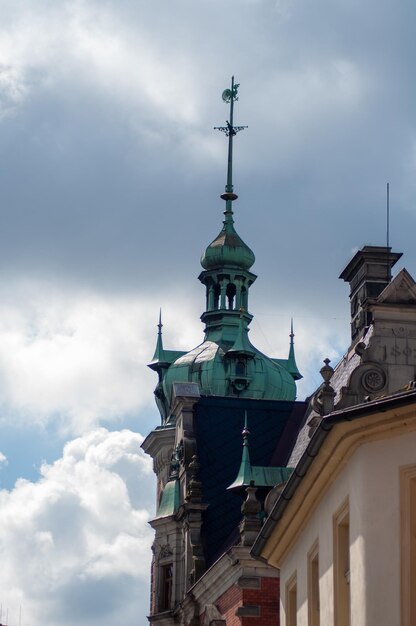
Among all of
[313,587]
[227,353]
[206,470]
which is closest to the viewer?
[313,587]

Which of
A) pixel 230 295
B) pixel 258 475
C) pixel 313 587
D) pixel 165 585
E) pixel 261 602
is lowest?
pixel 313 587

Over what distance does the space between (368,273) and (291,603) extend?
68.8ft

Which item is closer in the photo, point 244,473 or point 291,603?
point 291,603

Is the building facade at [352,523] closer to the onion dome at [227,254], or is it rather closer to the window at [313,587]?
the window at [313,587]

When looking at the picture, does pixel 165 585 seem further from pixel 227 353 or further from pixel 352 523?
pixel 352 523

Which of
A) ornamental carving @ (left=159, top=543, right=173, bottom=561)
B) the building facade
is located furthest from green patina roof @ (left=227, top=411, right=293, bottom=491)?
the building facade

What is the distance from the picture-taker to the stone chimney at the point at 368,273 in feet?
171

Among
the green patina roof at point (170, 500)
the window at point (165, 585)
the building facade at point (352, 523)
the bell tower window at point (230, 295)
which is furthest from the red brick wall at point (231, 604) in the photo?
the bell tower window at point (230, 295)

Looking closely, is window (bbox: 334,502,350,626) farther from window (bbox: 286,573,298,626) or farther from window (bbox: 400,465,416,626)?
window (bbox: 286,573,298,626)

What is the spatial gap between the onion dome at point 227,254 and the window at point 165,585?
19838mm

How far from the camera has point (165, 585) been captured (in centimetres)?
5947

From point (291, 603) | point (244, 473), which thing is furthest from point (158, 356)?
point (291, 603)

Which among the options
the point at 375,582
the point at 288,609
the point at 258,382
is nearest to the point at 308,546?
the point at 288,609

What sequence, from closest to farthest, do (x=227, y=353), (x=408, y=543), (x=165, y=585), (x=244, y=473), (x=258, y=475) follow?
(x=408, y=543), (x=258, y=475), (x=244, y=473), (x=165, y=585), (x=227, y=353)
